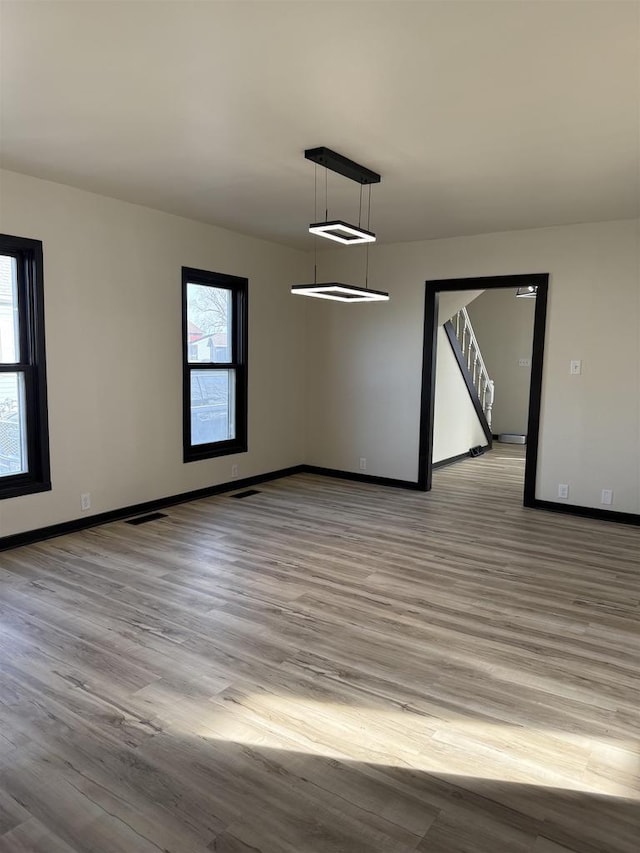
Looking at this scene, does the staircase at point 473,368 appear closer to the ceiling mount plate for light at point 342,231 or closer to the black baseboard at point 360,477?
the black baseboard at point 360,477

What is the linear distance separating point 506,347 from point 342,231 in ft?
23.3

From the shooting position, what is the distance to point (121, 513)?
494 cm

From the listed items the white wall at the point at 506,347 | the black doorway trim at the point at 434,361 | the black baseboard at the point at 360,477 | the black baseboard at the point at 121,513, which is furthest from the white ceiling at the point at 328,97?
the white wall at the point at 506,347

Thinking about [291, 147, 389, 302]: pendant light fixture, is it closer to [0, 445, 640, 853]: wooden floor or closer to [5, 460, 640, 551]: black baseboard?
[0, 445, 640, 853]: wooden floor

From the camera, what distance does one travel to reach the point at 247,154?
3.46 meters

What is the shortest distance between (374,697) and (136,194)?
12.8 feet

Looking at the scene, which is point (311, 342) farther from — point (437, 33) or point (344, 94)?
point (437, 33)

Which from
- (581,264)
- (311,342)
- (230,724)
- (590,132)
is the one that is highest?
(590,132)

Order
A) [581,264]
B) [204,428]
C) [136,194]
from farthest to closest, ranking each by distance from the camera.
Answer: [204,428]
[581,264]
[136,194]

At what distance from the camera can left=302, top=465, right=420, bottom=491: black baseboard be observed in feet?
20.8

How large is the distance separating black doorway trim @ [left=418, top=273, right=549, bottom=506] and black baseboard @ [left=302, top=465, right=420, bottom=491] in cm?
17

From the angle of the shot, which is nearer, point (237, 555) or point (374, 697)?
point (374, 697)

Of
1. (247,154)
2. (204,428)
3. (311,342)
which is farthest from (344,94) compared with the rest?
(311,342)

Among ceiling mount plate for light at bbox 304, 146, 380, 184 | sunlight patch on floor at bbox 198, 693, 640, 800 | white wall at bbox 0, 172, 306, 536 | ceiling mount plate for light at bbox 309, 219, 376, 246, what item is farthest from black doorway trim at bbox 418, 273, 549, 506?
sunlight patch on floor at bbox 198, 693, 640, 800
